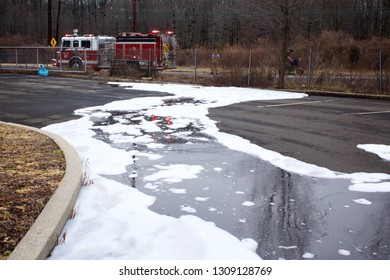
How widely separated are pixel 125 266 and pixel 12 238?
1064 mm

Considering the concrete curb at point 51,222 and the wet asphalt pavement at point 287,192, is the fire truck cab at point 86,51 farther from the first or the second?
the concrete curb at point 51,222

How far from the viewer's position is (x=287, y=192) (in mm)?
5371

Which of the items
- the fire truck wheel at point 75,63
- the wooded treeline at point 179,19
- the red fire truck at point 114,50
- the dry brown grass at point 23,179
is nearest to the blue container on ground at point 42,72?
the red fire truck at point 114,50

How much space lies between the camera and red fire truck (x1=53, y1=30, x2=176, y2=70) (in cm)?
3044

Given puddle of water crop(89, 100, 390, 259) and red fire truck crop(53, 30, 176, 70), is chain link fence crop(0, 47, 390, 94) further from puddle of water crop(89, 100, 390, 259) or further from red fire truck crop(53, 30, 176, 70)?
puddle of water crop(89, 100, 390, 259)

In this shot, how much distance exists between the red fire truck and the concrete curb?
25.0 meters

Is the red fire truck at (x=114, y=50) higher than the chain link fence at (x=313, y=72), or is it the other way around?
the red fire truck at (x=114, y=50)

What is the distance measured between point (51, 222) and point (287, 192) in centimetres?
277

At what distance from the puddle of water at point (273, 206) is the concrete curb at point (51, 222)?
779mm

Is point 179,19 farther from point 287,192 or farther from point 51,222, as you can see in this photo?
point 51,222

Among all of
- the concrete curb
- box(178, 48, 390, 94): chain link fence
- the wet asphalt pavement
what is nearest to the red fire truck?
box(178, 48, 390, 94): chain link fence

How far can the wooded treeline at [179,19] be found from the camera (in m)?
69.4

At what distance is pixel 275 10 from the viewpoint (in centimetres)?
2047

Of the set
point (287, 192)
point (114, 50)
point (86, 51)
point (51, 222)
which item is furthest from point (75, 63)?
point (51, 222)
